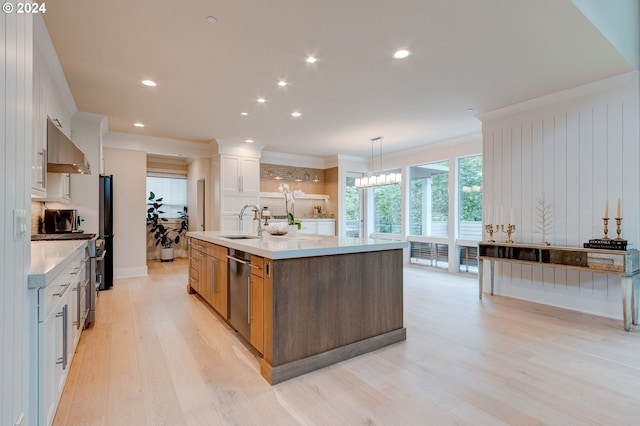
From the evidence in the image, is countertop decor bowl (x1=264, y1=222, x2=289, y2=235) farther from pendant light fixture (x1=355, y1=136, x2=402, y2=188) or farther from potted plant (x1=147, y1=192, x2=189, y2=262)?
potted plant (x1=147, y1=192, x2=189, y2=262)

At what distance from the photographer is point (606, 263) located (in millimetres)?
3271

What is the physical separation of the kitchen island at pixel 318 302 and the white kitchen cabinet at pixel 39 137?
1.65 metres

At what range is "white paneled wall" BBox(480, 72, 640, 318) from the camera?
3477mm

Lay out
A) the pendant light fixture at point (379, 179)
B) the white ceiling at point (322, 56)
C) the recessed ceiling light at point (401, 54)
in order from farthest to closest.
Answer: the pendant light fixture at point (379, 179), the recessed ceiling light at point (401, 54), the white ceiling at point (322, 56)

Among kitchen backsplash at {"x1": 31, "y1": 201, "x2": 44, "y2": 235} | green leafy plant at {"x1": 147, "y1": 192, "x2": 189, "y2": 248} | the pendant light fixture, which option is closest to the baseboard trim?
the pendant light fixture

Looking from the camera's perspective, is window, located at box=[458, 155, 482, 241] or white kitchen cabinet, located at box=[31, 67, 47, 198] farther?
window, located at box=[458, 155, 482, 241]

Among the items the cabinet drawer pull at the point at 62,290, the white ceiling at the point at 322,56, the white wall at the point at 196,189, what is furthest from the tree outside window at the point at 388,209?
the cabinet drawer pull at the point at 62,290

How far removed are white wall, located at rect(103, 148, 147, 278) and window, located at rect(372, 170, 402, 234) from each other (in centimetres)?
522

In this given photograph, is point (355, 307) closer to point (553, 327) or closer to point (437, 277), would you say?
point (553, 327)

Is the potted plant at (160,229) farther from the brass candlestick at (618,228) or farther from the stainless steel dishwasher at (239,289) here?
the brass candlestick at (618,228)

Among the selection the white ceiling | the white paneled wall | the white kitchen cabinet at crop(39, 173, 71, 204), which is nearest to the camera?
the white ceiling

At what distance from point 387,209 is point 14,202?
24.1 ft

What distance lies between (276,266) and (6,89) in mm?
1585

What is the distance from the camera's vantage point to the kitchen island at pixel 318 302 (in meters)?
2.26
